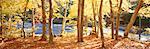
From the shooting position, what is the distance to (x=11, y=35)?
1944 centimetres

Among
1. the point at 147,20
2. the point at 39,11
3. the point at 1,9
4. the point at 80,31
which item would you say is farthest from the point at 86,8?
the point at 147,20

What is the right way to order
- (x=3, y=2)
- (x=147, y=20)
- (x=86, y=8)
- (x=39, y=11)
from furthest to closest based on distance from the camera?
(x=147, y=20) → (x=39, y=11) → (x=86, y=8) → (x=3, y=2)

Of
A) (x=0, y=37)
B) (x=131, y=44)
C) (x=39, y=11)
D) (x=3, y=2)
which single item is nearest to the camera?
(x=131, y=44)

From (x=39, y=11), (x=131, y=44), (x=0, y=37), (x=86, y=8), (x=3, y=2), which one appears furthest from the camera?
(x=39, y=11)

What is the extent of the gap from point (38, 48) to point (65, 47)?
136cm

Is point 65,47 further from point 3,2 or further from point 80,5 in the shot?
point 3,2

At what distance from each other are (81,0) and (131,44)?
11.9 ft

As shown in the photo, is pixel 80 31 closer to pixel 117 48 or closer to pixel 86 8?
pixel 117 48

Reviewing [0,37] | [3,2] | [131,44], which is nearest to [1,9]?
[3,2]

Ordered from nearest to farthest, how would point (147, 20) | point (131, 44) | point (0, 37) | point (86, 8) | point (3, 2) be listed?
1. point (131, 44)
2. point (3, 2)
3. point (0, 37)
4. point (86, 8)
5. point (147, 20)

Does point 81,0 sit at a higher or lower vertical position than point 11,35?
higher

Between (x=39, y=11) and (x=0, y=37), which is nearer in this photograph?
(x=0, y=37)

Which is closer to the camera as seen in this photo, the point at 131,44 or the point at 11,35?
the point at 131,44

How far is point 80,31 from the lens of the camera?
14578 millimetres
